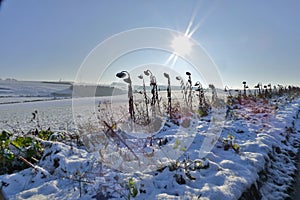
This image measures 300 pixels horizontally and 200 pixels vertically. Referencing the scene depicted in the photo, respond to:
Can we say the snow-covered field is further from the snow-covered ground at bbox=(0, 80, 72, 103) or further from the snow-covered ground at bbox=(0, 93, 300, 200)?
the snow-covered ground at bbox=(0, 80, 72, 103)

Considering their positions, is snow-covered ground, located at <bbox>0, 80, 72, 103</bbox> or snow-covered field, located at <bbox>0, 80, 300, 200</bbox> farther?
snow-covered ground, located at <bbox>0, 80, 72, 103</bbox>


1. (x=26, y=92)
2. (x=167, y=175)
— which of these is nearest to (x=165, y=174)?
(x=167, y=175)

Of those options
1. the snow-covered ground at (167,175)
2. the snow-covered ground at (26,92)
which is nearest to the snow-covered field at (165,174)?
the snow-covered ground at (167,175)

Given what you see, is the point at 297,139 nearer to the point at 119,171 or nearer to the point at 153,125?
the point at 153,125

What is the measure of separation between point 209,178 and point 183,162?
43cm

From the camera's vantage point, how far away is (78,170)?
328 centimetres

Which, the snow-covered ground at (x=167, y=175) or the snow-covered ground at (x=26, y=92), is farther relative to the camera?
the snow-covered ground at (x=26, y=92)

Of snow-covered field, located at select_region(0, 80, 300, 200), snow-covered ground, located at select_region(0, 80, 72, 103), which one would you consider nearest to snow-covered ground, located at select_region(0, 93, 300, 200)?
snow-covered field, located at select_region(0, 80, 300, 200)

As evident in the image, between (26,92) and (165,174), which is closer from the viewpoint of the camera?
(165,174)

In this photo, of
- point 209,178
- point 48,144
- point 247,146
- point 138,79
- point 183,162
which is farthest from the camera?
point 138,79

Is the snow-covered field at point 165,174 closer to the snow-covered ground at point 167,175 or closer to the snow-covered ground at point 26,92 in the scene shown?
the snow-covered ground at point 167,175

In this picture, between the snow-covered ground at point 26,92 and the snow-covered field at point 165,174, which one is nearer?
the snow-covered field at point 165,174

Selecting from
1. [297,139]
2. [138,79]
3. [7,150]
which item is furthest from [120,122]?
[297,139]

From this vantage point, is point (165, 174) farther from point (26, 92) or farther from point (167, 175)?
point (26, 92)
